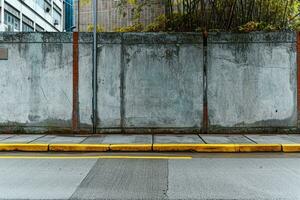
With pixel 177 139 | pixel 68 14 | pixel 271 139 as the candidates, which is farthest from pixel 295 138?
pixel 68 14

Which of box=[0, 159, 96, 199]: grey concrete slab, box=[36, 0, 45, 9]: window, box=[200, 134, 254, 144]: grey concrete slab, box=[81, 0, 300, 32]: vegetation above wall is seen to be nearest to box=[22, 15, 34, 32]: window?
box=[36, 0, 45, 9]: window

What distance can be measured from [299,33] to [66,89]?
8017 millimetres

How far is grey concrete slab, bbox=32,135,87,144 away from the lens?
1034 centimetres

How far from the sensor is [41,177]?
22.5ft

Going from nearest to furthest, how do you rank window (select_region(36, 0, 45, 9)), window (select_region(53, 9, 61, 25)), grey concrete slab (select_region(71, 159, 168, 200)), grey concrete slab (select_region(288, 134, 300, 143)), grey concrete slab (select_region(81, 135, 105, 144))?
grey concrete slab (select_region(71, 159, 168, 200)) → grey concrete slab (select_region(81, 135, 105, 144)) → grey concrete slab (select_region(288, 134, 300, 143)) → window (select_region(36, 0, 45, 9)) → window (select_region(53, 9, 61, 25))

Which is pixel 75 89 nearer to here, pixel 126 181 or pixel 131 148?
pixel 131 148

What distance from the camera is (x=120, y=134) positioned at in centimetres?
1204

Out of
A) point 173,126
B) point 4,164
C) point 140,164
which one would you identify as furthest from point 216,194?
point 173,126

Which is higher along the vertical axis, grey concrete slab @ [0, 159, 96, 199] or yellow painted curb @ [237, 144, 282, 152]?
yellow painted curb @ [237, 144, 282, 152]

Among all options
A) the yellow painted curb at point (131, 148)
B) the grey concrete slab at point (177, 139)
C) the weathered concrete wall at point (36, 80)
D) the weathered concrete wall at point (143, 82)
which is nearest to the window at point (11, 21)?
the weathered concrete wall at point (36, 80)

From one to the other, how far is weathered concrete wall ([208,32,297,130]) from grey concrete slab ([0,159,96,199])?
18.7ft

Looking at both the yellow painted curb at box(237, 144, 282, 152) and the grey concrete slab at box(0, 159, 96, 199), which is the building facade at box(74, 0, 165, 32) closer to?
the yellow painted curb at box(237, 144, 282, 152)

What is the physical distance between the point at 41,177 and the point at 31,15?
43382 mm

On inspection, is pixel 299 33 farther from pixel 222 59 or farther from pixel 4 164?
pixel 4 164
